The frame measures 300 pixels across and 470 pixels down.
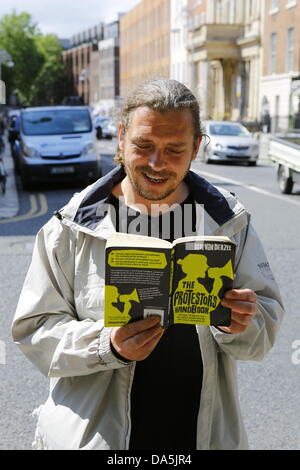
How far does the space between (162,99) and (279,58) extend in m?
41.6

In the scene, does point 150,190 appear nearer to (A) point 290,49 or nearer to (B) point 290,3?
(A) point 290,49

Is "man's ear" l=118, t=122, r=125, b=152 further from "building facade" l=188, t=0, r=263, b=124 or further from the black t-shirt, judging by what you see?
"building facade" l=188, t=0, r=263, b=124

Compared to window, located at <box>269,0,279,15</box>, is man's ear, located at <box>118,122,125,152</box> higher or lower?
lower

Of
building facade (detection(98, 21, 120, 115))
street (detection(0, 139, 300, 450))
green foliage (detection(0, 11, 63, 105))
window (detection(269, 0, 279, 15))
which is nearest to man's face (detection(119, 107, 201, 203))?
street (detection(0, 139, 300, 450))

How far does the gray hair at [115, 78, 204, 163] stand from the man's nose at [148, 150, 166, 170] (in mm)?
125

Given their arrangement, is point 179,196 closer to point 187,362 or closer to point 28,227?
point 187,362

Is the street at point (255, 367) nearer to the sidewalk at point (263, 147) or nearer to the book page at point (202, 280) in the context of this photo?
the book page at point (202, 280)

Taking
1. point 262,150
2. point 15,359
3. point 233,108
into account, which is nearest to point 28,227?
point 15,359

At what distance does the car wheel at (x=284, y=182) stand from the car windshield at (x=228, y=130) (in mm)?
9230

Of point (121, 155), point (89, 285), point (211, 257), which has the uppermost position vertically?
point (121, 155)

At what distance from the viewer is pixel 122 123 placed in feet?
7.45

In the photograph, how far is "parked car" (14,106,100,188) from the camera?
16.6m
